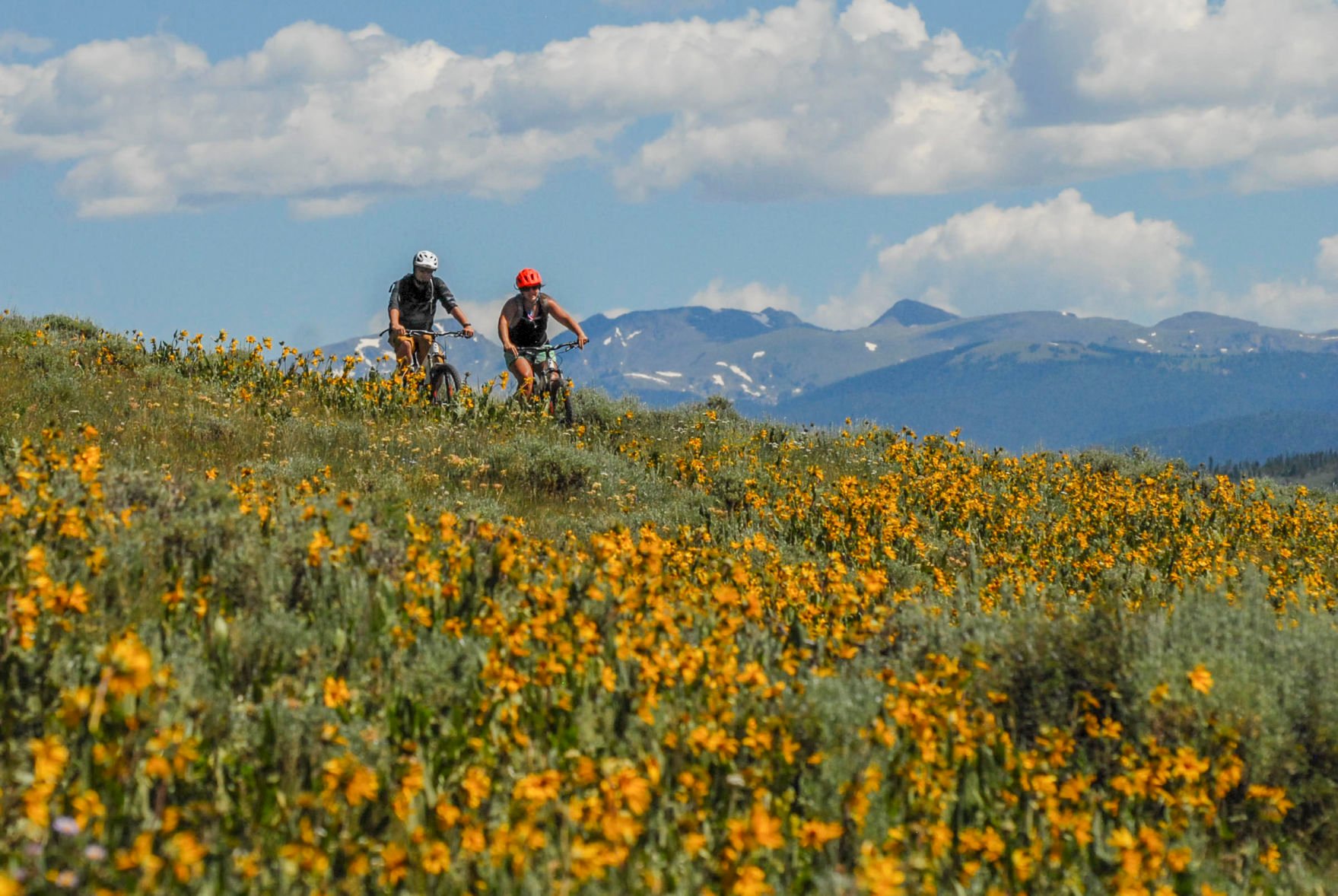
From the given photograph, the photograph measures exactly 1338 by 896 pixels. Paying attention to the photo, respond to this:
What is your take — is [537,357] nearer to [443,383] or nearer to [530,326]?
[530,326]

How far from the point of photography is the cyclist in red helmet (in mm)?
15438

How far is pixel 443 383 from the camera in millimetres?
15508

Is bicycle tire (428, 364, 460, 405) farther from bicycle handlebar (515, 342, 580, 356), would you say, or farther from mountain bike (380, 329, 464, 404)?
bicycle handlebar (515, 342, 580, 356)

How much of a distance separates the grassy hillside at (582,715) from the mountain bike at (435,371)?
635 centimetres

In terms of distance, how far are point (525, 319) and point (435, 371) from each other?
1.28 meters

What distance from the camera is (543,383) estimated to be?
15672mm

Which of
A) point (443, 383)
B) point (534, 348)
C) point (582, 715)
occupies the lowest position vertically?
point (582, 715)

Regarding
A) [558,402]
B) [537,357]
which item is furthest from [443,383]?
[558,402]

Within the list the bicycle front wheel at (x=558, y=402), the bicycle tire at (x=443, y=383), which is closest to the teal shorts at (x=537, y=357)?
the bicycle front wheel at (x=558, y=402)

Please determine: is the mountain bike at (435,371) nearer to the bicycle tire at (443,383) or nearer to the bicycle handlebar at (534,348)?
the bicycle tire at (443,383)

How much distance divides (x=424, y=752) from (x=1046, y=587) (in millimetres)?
5773

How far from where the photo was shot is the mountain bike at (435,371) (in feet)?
49.9

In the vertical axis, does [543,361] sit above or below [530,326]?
below

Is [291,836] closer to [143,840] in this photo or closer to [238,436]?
[143,840]
